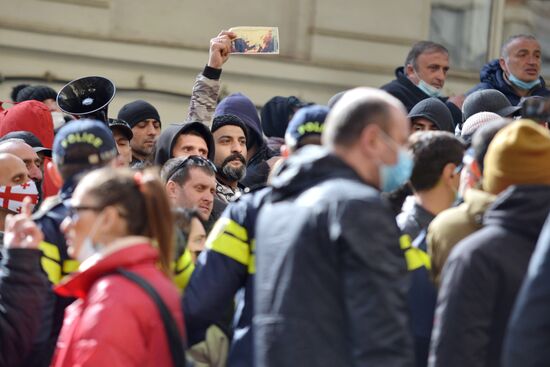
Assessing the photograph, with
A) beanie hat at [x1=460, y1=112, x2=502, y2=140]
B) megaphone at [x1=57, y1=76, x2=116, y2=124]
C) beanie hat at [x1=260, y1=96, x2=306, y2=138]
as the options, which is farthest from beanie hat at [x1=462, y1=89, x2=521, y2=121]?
megaphone at [x1=57, y1=76, x2=116, y2=124]

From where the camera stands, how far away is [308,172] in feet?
15.6

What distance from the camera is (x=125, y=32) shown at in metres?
13.0

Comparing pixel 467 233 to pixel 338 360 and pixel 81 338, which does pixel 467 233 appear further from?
pixel 81 338

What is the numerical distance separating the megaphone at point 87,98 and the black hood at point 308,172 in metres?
3.50

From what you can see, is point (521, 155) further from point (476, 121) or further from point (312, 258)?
point (476, 121)

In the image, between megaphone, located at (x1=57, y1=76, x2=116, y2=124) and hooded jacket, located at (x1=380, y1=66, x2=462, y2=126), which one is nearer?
megaphone, located at (x1=57, y1=76, x2=116, y2=124)

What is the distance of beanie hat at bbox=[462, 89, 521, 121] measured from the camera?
8844mm

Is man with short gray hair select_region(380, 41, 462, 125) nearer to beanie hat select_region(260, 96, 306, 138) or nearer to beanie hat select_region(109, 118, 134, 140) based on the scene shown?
beanie hat select_region(260, 96, 306, 138)

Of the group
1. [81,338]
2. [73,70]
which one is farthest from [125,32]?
[81,338]

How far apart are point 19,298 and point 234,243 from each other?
34.0 inches

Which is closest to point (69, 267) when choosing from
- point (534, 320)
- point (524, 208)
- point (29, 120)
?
point (524, 208)

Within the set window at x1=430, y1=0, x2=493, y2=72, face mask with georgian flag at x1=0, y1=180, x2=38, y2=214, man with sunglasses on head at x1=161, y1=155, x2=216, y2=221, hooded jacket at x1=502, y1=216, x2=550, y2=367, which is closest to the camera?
hooded jacket at x1=502, y1=216, x2=550, y2=367

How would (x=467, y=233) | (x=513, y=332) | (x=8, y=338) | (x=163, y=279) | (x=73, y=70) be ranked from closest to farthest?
(x=513, y=332) → (x=163, y=279) → (x=8, y=338) → (x=467, y=233) → (x=73, y=70)

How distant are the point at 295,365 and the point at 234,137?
14.5 ft
